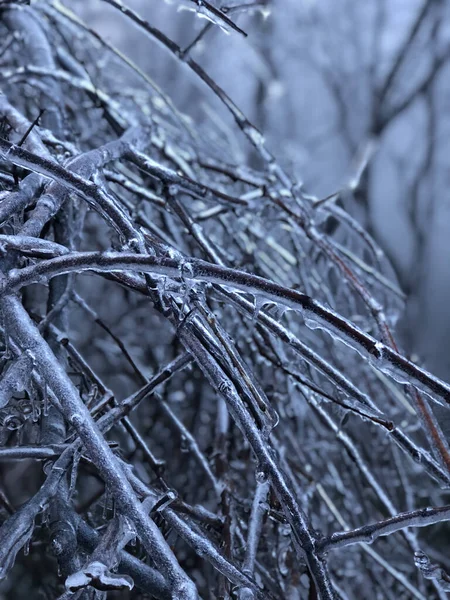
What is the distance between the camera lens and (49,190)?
0.68 m

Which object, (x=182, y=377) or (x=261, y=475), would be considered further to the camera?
(x=182, y=377)

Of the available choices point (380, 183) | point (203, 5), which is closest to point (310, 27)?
point (380, 183)

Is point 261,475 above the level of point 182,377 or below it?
below

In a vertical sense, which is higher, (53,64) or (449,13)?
(449,13)

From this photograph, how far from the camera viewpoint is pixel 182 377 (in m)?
1.40

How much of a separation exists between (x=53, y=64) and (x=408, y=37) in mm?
2173

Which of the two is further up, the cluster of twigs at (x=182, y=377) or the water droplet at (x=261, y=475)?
the cluster of twigs at (x=182, y=377)

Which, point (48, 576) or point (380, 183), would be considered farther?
point (380, 183)

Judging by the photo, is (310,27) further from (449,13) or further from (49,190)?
(49,190)

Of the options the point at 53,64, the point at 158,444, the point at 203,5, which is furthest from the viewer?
the point at 158,444

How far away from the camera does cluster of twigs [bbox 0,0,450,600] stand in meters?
0.55

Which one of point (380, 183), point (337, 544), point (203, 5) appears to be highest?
point (380, 183)

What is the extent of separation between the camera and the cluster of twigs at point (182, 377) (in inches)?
21.5

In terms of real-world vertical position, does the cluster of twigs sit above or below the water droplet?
above
